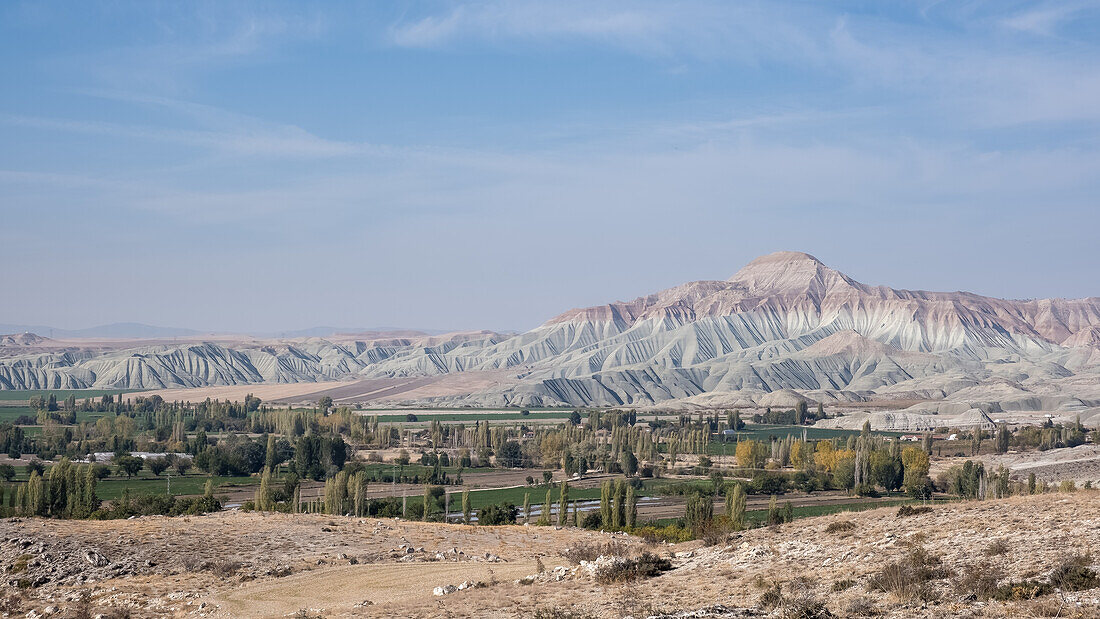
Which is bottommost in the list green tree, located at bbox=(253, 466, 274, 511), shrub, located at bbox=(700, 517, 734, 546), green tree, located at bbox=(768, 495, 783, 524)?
green tree, located at bbox=(253, 466, 274, 511)

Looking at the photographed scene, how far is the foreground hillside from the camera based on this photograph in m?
21.7

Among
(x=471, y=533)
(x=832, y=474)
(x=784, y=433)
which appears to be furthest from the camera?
(x=784, y=433)

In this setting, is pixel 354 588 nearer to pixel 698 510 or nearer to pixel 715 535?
pixel 715 535

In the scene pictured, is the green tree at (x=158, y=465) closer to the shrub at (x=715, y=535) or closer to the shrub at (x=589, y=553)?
the shrub at (x=589, y=553)

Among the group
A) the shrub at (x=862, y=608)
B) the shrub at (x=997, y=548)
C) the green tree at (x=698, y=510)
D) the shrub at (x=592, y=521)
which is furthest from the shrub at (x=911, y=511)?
the shrub at (x=592, y=521)

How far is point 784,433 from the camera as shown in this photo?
192625 mm

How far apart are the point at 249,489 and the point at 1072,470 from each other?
302 ft

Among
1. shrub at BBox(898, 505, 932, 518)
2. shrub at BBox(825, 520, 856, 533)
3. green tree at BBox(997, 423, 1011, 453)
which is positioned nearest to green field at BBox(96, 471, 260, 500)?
shrub at BBox(825, 520, 856, 533)

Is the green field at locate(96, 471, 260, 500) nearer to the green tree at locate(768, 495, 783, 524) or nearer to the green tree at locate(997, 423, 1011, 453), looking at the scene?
the green tree at locate(768, 495, 783, 524)

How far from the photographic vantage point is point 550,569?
31547 millimetres

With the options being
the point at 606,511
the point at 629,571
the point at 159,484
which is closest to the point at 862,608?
the point at 629,571

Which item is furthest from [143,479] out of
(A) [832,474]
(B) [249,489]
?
(A) [832,474]

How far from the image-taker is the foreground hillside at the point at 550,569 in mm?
21747

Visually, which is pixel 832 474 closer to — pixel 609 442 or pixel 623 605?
pixel 609 442
